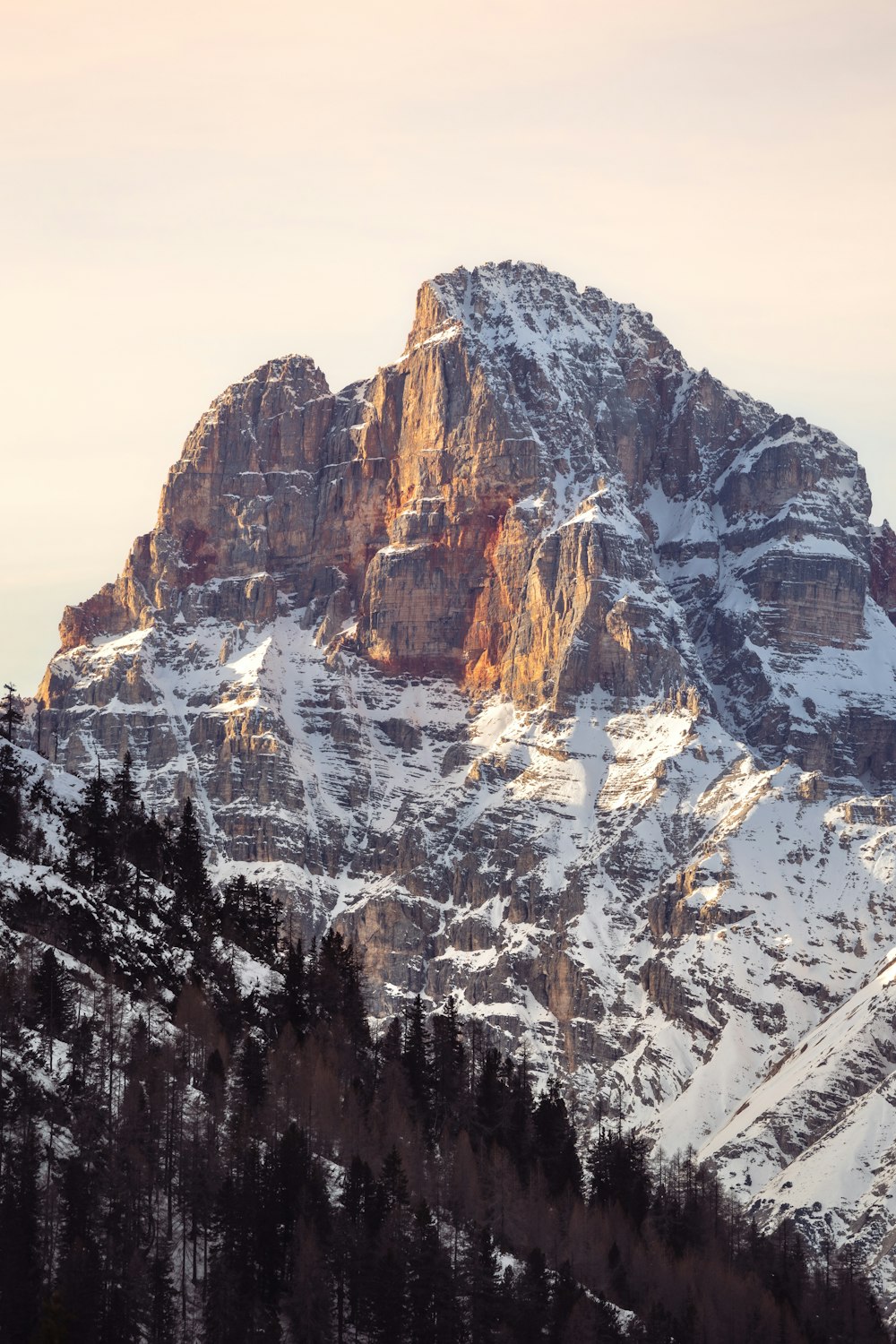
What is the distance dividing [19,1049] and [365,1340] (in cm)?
3071

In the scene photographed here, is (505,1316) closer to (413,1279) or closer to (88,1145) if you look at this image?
(413,1279)

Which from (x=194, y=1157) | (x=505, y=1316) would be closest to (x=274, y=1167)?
(x=194, y=1157)

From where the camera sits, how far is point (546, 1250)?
198 m

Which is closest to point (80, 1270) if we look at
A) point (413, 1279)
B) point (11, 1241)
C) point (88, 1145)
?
point (11, 1241)

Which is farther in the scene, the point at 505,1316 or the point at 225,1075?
the point at 225,1075

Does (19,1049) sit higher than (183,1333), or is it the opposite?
(19,1049)

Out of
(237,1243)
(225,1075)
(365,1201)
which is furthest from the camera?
(225,1075)

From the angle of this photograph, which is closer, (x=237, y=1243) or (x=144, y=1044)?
(x=237, y=1243)

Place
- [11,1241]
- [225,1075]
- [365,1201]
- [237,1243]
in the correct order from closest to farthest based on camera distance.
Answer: [11,1241]
[237,1243]
[365,1201]
[225,1075]

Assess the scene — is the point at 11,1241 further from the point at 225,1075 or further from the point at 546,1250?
the point at 546,1250

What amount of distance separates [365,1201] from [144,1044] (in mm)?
21473

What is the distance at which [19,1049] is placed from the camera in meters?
180

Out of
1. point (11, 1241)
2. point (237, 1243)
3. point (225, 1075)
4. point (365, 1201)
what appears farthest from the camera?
point (225, 1075)

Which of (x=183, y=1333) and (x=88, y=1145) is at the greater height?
(x=88, y=1145)
